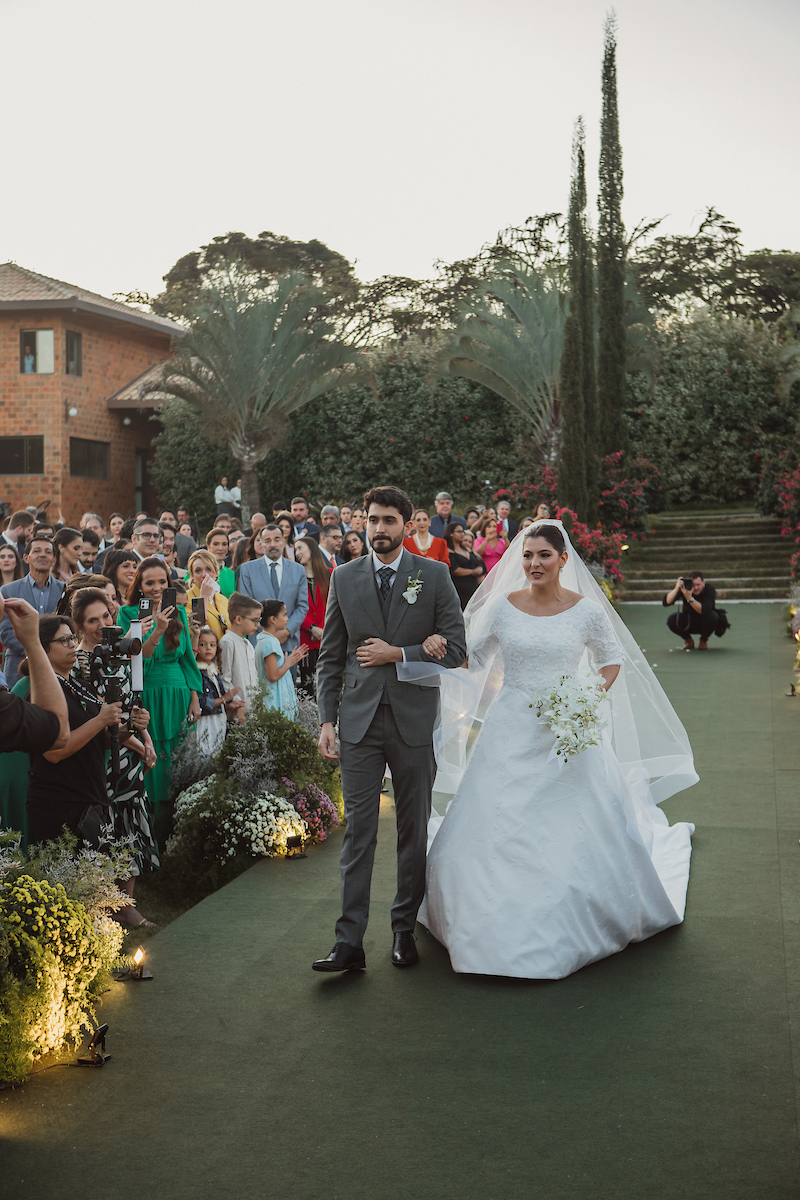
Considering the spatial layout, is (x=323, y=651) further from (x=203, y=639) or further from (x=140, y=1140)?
(x=203, y=639)

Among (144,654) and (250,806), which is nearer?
(144,654)

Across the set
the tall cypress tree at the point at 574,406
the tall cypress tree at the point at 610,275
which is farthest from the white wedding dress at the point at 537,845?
the tall cypress tree at the point at 610,275

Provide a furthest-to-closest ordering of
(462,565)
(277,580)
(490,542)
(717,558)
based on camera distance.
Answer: (717,558)
(490,542)
(462,565)
(277,580)

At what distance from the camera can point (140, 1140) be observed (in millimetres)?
3299

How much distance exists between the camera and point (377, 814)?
460 cm

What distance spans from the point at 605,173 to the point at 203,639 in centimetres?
2156

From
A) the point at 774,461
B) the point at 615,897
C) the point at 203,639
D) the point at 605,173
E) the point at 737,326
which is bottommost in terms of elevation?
the point at 615,897

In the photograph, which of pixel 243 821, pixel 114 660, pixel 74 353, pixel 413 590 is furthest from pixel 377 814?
pixel 74 353

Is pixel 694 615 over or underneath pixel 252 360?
underneath

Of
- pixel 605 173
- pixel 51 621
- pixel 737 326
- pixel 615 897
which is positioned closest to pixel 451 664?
pixel 615 897

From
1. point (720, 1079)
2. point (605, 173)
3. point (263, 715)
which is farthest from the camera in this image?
point (605, 173)

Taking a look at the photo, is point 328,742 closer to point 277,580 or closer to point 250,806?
point 250,806

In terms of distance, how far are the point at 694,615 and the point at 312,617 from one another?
25.4 feet

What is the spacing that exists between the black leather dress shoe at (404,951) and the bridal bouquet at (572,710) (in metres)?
1.03
